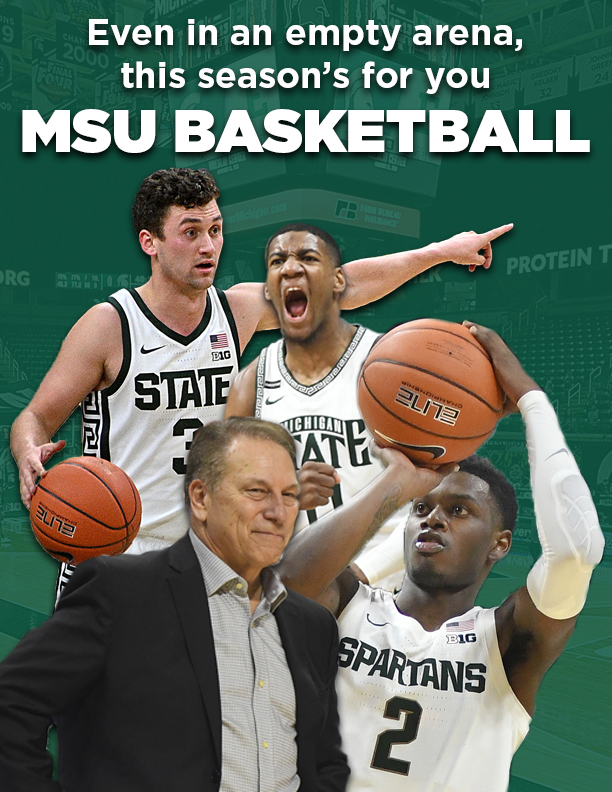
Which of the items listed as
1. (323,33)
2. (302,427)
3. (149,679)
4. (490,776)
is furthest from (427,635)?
(323,33)

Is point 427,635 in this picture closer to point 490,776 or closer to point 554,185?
point 490,776

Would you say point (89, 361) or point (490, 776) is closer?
point (490, 776)

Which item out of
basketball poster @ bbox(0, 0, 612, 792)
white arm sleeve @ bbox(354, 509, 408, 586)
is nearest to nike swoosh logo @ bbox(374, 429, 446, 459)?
white arm sleeve @ bbox(354, 509, 408, 586)

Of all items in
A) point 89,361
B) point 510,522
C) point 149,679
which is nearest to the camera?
point 149,679

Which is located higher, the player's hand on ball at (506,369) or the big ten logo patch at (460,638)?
the player's hand on ball at (506,369)

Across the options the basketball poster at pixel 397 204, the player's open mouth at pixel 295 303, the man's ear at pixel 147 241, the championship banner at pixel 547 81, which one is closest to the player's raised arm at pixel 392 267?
the player's open mouth at pixel 295 303

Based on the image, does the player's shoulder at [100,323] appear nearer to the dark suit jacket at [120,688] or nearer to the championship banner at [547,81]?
the dark suit jacket at [120,688]

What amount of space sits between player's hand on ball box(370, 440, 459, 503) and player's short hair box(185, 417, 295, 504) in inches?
25.2

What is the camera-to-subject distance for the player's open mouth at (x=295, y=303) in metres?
3.19

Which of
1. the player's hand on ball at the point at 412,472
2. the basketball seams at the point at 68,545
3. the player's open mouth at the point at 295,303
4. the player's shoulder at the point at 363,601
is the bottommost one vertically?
the player's shoulder at the point at 363,601

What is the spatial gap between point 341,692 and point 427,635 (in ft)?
1.11

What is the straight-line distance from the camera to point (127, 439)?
3.69 m

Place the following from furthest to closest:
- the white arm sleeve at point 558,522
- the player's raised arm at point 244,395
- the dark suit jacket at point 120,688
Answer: the player's raised arm at point 244,395 < the white arm sleeve at point 558,522 < the dark suit jacket at point 120,688

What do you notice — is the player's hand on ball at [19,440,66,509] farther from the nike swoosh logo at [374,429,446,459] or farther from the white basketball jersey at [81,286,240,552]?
the nike swoosh logo at [374,429,446,459]
